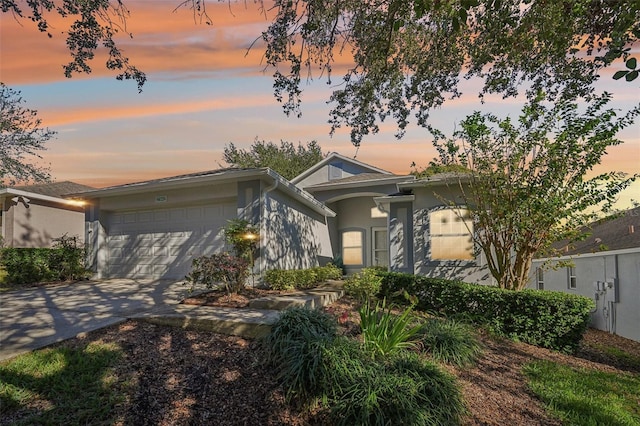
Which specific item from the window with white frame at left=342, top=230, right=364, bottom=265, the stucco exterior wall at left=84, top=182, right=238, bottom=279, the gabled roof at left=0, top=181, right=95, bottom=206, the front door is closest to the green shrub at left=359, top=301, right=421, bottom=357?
the stucco exterior wall at left=84, top=182, right=238, bottom=279

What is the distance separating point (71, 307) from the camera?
727cm

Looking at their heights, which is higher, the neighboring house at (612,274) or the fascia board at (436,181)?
the fascia board at (436,181)

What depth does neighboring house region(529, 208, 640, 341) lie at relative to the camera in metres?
9.77

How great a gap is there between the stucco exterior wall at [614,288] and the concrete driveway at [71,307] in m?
9.26

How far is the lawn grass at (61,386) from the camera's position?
11.1 feet

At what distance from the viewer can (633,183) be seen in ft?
25.5

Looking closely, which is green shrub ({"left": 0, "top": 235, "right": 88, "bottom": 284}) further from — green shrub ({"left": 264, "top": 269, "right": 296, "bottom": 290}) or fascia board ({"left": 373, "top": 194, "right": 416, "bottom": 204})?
fascia board ({"left": 373, "top": 194, "right": 416, "bottom": 204})

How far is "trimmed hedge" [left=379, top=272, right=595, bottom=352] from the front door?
8257 millimetres

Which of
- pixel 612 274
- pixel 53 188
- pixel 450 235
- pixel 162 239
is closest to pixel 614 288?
pixel 612 274

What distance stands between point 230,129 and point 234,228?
2.57m

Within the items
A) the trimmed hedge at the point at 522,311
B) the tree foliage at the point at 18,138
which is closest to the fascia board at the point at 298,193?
the trimmed hedge at the point at 522,311

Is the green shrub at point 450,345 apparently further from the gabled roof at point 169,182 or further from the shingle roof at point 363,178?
the shingle roof at point 363,178

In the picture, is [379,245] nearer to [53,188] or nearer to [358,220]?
[358,220]

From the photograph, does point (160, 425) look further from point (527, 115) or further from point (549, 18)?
point (527, 115)
